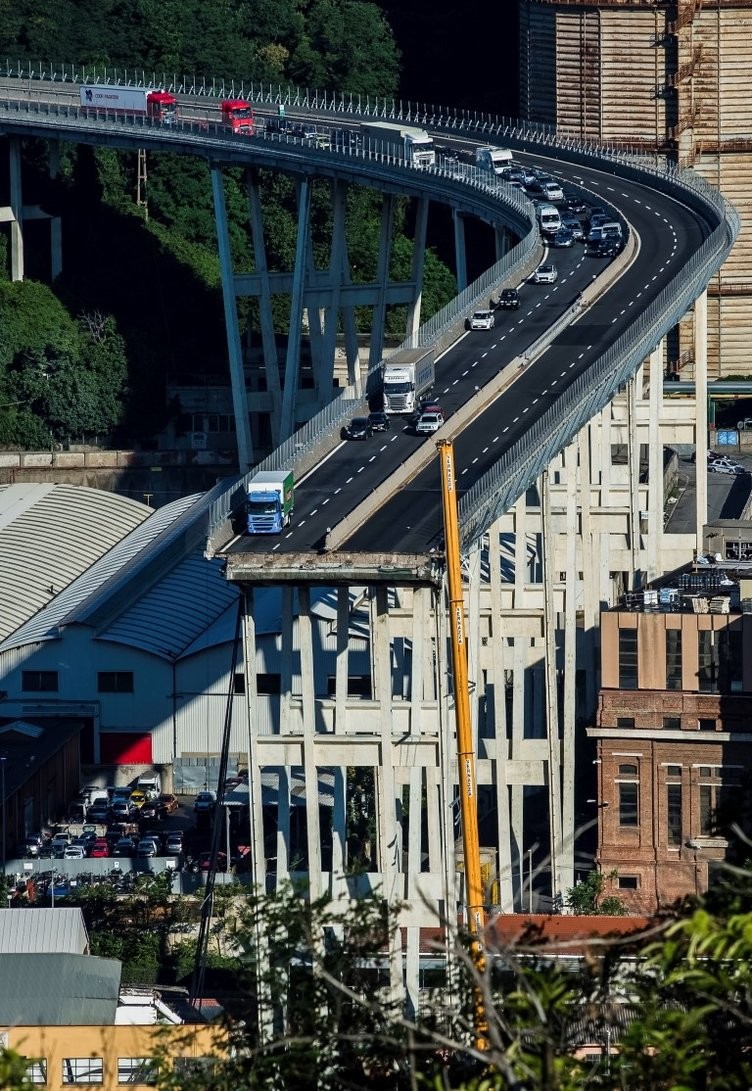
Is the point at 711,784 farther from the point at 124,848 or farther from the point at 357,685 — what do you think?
the point at 124,848

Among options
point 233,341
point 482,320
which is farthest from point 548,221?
point 233,341

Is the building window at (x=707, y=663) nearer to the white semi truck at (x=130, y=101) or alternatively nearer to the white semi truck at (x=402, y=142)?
the white semi truck at (x=402, y=142)

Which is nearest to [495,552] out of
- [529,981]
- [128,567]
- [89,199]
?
[128,567]

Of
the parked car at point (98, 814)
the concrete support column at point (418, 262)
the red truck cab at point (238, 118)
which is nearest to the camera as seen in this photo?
the parked car at point (98, 814)

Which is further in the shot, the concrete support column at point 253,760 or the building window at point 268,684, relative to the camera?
the building window at point 268,684

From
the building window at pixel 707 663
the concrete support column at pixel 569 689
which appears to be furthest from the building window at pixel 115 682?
the building window at pixel 707 663

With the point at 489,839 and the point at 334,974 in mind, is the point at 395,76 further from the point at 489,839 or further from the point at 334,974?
the point at 334,974
